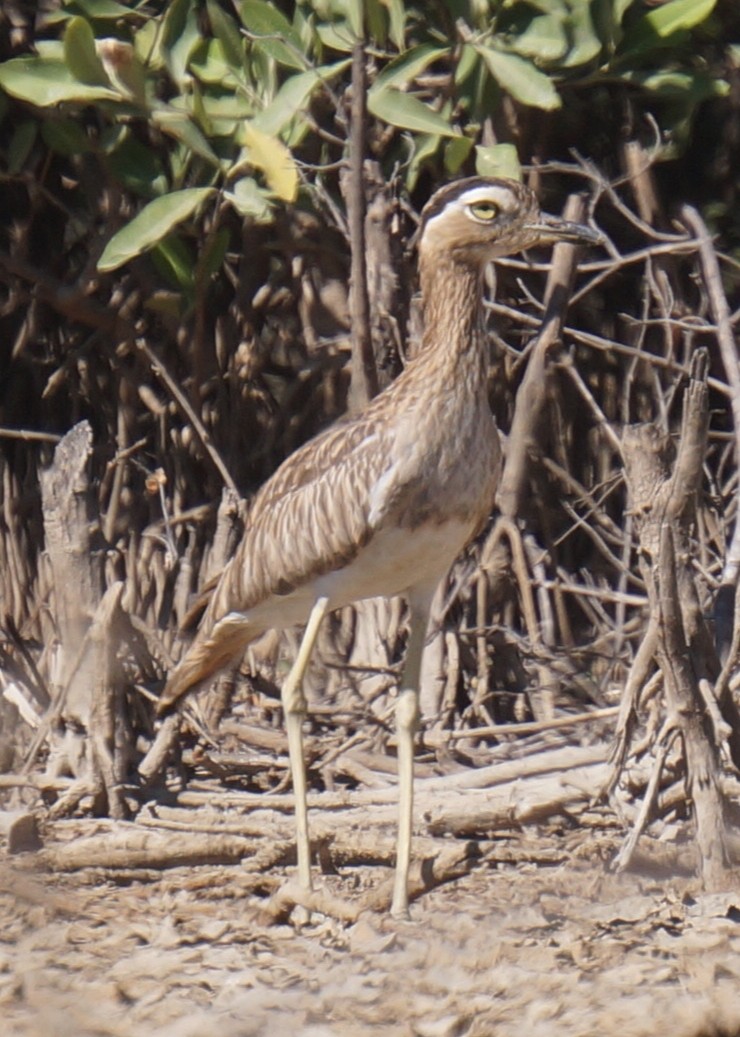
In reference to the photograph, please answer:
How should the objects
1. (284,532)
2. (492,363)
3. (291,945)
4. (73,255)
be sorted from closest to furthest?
(291,945)
(284,532)
(492,363)
(73,255)

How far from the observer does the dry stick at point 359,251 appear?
15.1 feet

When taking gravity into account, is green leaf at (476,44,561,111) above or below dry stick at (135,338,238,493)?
above

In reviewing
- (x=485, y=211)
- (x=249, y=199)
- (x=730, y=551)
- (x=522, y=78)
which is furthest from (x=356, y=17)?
(x=730, y=551)

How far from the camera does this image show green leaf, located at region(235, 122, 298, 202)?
15.0ft

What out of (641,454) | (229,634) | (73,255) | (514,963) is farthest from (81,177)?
(514,963)

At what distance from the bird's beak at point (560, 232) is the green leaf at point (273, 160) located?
78 cm

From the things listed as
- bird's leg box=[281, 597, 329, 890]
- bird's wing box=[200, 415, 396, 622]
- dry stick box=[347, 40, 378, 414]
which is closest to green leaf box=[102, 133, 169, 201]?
dry stick box=[347, 40, 378, 414]

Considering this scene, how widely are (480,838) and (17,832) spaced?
1218mm

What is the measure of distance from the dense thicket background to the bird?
0.56 metres

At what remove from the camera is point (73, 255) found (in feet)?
19.6

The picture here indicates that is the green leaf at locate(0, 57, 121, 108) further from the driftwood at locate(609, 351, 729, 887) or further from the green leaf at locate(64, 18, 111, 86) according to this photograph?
the driftwood at locate(609, 351, 729, 887)

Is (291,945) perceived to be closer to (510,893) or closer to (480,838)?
(510,893)

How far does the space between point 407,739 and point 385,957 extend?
79cm

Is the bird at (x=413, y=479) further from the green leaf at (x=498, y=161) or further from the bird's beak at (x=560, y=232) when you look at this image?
the green leaf at (x=498, y=161)
